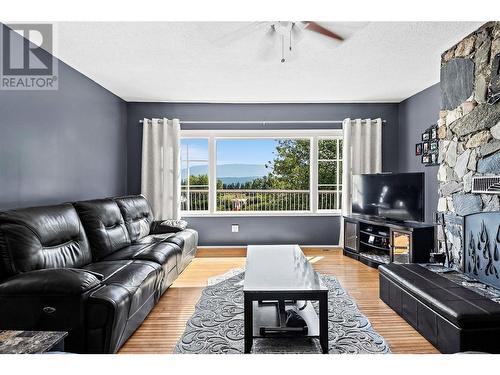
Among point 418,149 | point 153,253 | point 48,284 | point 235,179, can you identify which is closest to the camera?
point 48,284

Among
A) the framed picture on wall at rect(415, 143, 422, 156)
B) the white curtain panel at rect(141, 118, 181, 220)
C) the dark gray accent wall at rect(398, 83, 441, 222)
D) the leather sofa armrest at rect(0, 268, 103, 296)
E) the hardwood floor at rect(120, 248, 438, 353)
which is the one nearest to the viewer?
the leather sofa armrest at rect(0, 268, 103, 296)

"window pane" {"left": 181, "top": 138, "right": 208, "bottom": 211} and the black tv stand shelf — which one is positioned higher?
"window pane" {"left": 181, "top": 138, "right": 208, "bottom": 211}

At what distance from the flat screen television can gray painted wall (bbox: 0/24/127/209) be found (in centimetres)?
395

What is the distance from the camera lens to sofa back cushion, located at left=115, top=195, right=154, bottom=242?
3775mm

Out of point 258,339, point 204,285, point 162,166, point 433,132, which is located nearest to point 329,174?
point 433,132

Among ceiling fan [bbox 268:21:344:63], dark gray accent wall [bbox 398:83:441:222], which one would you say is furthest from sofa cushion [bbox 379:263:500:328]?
ceiling fan [bbox 268:21:344:63]

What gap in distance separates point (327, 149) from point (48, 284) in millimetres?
4681

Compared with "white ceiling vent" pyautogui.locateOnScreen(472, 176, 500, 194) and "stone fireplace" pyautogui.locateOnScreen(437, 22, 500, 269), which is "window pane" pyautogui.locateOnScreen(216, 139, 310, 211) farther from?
"white ceiling vent" pyautogui.locateOnScreen(472, 176, 500, 194)

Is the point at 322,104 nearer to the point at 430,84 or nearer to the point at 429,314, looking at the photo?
the point at 430,84

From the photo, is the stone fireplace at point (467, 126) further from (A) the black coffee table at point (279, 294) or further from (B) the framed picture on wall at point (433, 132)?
(A) the black coffee table at point (279, 294)

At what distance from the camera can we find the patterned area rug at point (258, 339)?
212 centimetres

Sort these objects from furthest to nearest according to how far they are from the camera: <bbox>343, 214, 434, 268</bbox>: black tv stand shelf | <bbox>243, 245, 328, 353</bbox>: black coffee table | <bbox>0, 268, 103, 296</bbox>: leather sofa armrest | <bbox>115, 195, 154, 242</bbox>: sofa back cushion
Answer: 1. <bbox>115, 195, 154, 242</bbox>: sofa back cushion
2. <bbox>343, 214, 434, 268</bbox>: black tv stand shelf
3. <bbox>243, 245, 328, 353</bbox>: black coffee table
4. <bbox>0, 268, 103, 296</bbox>: leather sofa armrest

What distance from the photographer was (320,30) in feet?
7.54

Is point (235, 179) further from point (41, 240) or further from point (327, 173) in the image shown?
point (41, 240)
